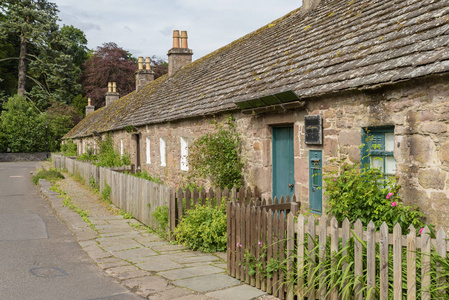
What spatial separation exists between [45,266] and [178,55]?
16.1m

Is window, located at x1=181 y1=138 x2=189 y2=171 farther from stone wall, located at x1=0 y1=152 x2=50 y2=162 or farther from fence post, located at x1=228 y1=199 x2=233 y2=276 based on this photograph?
stone wall, located at x1=0 y1=152 x2=50 y2=162

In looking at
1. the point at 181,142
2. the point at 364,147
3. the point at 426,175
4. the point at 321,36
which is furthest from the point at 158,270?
the point at 181,142

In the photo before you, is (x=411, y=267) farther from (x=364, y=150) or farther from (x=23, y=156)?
(x=23, y=156)

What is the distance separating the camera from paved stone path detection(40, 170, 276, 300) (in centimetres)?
509

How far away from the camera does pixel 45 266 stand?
6.36m

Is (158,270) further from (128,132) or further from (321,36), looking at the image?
(128,132)

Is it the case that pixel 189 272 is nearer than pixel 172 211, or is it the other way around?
pixel 189 272

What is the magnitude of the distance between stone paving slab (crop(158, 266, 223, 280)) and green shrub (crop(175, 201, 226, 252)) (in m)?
0.99

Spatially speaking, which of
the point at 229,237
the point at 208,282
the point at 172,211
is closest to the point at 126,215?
the point at 172,211

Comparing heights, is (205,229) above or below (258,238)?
below

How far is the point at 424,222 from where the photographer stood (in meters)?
4.97

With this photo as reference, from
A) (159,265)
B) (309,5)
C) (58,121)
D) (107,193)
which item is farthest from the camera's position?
(58,121)

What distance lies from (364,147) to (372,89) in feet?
2.92

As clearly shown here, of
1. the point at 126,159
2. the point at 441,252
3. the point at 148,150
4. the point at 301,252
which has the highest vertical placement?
the point at 148,150
